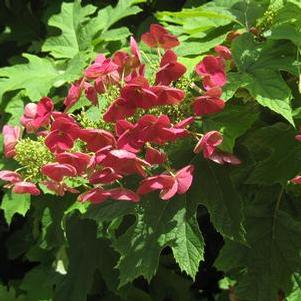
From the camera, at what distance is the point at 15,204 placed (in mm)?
2482

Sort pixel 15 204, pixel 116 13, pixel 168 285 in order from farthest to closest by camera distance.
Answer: pixel 168 285
pixel 116 13
pixel 15 204

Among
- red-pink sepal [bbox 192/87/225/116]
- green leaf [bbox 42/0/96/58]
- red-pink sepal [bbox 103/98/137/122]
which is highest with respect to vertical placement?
red-pink sepal [bbox 103/98/137/122]

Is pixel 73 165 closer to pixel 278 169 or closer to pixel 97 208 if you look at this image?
pixel 97 208

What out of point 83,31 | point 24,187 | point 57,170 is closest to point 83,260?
point 83,31

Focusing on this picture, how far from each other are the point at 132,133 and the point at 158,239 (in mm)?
357

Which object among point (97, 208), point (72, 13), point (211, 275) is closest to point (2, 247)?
point (211, 275)

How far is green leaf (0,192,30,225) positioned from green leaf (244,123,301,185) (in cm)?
95

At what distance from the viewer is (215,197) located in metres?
1.75

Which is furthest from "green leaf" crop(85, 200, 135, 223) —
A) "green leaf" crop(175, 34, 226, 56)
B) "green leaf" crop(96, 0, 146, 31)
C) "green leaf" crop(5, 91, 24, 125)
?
"green leaf" crop(96, 0, 146, 31)

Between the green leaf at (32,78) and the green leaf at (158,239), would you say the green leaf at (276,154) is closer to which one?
the green leaf at (158,239)

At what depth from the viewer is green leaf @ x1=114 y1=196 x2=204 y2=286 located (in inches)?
67.1

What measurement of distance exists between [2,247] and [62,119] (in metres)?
2.35

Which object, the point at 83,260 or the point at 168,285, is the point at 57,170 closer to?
the point at 83,260

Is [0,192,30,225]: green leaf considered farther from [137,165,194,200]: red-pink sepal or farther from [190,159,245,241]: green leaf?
[137,165,194,200]: red-pink sepal
